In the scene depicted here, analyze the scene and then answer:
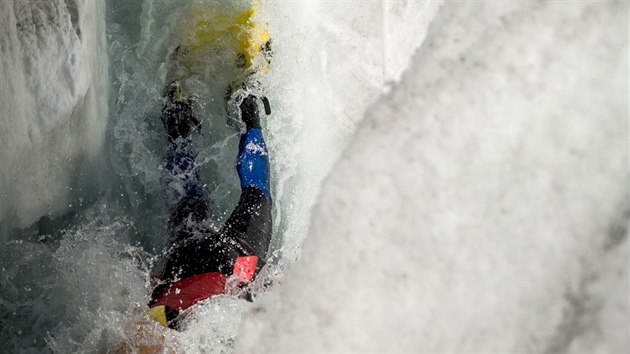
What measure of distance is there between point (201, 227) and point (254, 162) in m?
0.36

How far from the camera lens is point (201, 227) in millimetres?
2672

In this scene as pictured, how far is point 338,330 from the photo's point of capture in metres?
1.11

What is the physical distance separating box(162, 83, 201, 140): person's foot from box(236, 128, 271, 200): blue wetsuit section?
10.9 inches

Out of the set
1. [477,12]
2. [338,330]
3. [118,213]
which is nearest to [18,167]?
Answer: [118,213]

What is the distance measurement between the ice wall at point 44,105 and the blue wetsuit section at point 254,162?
65cm

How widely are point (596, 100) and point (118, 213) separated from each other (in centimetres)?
232

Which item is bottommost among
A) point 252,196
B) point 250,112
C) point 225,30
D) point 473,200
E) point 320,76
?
point 252,196

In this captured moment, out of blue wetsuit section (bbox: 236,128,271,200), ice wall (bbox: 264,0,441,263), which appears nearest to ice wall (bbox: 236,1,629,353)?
ice wall (bbox: 264,0,441,263)

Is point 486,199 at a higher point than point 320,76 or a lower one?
higher

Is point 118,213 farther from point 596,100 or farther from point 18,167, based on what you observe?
point 596,100

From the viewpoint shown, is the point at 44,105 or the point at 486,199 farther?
the point at 44,105

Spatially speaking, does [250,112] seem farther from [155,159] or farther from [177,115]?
[155,159]

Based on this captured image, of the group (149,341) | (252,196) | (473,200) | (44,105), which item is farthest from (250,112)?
(473,200)

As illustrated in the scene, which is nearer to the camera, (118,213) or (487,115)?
(487,115)
